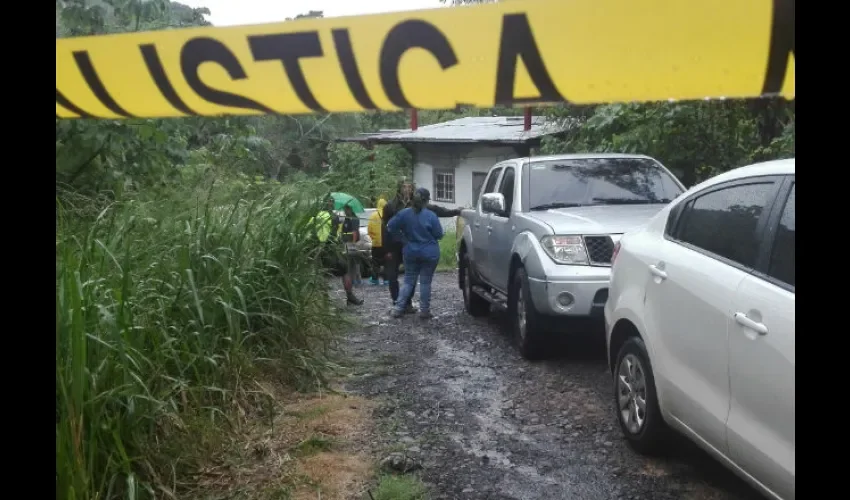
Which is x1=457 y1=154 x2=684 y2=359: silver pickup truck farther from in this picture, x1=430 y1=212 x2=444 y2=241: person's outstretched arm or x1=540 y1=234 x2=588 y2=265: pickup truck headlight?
x1=430 y1=212 x2=444 y2=241: person's outstretched arm

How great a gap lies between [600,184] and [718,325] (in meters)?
4.01

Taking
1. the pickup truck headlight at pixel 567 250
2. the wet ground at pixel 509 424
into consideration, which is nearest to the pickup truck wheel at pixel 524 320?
the wet ground at pixel 509 424

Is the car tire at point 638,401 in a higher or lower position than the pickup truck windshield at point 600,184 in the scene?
lower

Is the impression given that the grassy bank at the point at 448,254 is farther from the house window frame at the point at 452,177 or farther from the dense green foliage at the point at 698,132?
the dense green foliage at the point at 698,132

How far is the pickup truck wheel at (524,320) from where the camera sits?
654cm

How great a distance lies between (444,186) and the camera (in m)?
19.9

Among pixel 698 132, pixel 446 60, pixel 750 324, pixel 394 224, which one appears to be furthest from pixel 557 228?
pixel 446 60

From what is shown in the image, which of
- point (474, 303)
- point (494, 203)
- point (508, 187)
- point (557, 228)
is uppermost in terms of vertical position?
point (508, 187)

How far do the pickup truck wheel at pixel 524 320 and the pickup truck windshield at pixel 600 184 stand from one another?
0.81 meters

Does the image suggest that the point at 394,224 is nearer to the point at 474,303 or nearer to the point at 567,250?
the point at 474,303

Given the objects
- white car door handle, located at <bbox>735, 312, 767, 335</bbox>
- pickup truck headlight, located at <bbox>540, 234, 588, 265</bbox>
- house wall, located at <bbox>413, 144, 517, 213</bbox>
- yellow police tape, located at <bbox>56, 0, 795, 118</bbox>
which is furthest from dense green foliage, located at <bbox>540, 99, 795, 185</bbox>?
house wall, located at <bbox>413, 144, 517, 213</bbox>

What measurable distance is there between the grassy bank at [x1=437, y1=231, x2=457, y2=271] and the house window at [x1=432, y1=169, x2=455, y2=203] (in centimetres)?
216

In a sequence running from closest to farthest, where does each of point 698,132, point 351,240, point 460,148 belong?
point 698,132 → point 351,240 → point 460,148
